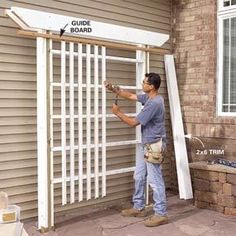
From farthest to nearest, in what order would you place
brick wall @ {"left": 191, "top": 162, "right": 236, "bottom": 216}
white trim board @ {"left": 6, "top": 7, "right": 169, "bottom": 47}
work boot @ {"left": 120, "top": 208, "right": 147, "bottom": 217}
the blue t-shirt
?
1. brick wall @ {"left": 191, "top": 162, "right": 236, "bottom": 216}
2. work boot @ {"left": 120, "top": 208, "right": 147, "bottom": 217}
3. the blue t-shirt
4. white trim board @ {"left": 6, "top": 7, "right": 169, "bottom": 47}

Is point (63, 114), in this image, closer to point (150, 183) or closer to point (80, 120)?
point (80, 120)

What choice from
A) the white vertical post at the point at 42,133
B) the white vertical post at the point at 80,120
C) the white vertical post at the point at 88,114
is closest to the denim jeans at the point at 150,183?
the white vertical post at the point at 88,114

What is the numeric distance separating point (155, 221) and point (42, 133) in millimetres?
1614

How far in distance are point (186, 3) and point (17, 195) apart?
12.4 feet

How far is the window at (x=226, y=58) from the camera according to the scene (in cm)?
550

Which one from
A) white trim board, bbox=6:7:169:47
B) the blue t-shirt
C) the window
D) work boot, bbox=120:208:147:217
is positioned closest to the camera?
white trim board, bbox=6:7:169:47

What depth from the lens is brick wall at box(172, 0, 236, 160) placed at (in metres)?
5.55

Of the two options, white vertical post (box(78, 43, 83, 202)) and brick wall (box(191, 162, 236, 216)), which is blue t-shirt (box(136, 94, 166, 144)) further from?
brick wall (box(191, 162, 236, 216))

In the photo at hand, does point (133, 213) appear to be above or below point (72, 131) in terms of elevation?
below

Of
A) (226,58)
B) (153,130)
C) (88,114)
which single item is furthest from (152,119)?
(226,58)

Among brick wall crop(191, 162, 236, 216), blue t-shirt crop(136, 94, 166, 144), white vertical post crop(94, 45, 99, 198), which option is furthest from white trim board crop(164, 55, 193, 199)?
white vertical post crop(94, 45, 99, 198)

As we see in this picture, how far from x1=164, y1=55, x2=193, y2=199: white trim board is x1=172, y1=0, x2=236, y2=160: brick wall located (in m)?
0.20

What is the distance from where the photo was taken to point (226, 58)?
220 inches

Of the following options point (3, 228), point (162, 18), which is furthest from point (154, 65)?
point (3, 228)
